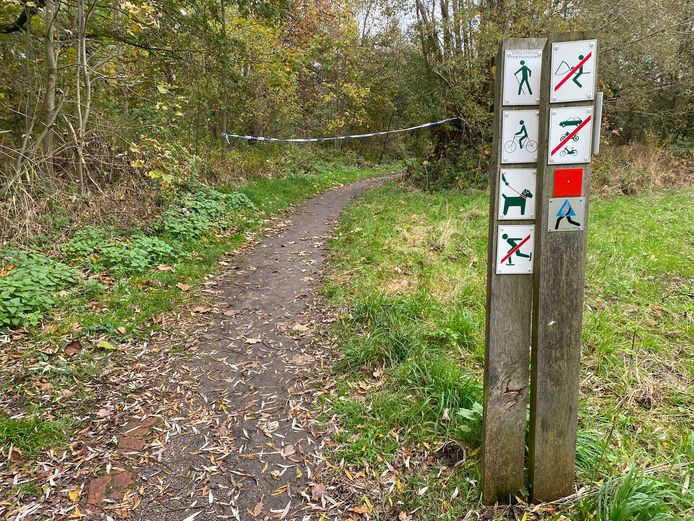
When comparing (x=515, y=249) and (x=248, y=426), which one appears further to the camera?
(x=248, y=426)

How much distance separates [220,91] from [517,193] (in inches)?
410

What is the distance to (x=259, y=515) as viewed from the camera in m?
2.41

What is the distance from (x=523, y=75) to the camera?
192 cm

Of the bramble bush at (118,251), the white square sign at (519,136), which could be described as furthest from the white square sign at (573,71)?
the bramble bush at (118,251)

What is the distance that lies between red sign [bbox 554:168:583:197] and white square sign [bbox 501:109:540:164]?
14 cm

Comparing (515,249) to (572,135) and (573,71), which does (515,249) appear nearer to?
(572,135)

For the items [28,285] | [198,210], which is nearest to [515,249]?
[28,285]

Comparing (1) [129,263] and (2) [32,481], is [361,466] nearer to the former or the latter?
(2) [32,481]

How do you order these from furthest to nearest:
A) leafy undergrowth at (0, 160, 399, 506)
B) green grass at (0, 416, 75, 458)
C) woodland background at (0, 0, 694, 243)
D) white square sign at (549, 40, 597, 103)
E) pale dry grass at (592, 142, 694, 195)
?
pale dry grass at (592, 142, 694, 195)
woodland background at (0, 0, 694, 243)
leafy undergrowth at (0, 160, 399, 506)
green grass at (0, 416, 75, 458)
white square sign at (549, 40, 597, 103)

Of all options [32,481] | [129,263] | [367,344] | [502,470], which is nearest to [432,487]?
[502,470]

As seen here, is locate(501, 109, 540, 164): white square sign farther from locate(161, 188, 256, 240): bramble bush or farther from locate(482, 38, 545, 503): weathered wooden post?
locate(161, 188, 256, 240): bramble bush

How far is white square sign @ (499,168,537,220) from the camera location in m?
2.02

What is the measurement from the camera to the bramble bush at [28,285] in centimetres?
412

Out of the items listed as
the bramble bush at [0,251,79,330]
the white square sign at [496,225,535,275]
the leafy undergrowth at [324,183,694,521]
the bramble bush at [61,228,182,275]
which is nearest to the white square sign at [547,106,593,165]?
the white square sign at [496,225,535,275]
